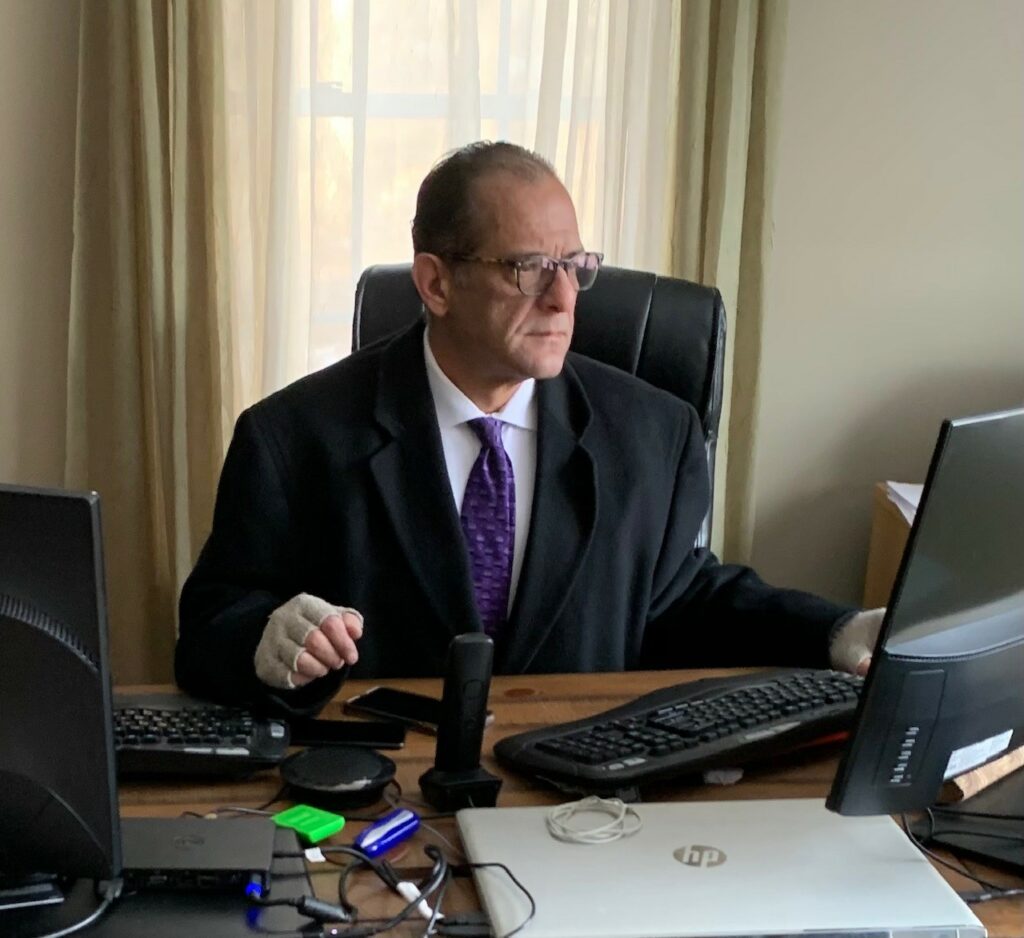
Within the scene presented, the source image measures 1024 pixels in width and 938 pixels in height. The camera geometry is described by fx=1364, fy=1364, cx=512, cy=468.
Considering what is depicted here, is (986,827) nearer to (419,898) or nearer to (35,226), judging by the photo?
(419,898)

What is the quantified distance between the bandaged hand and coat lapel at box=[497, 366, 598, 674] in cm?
34

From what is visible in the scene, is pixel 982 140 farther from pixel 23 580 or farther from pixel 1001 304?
pixel 23 580

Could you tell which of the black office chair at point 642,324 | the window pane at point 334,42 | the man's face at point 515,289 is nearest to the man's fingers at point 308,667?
the man's face at point 515,289

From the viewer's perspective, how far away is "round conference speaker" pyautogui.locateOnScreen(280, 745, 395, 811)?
4.09ft

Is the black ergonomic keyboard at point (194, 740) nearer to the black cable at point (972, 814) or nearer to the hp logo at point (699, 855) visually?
the hp logo at point (699, 855)

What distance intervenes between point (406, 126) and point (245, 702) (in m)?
1.46

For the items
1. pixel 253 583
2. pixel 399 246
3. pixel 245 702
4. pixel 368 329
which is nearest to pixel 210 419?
pixel 399 246

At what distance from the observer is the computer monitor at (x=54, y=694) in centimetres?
92

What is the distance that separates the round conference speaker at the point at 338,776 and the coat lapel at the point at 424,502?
0.41 metres

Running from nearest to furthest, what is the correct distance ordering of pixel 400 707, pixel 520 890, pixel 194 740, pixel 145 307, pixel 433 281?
pixel 520 890
pixel 194 740
pixel 400 707
pixel 433 281
pixel 145 307

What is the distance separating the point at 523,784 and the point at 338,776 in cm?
18

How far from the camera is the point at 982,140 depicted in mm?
2770

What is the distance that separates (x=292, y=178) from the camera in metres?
2.54

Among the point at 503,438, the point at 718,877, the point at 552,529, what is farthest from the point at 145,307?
the point at 718,877
